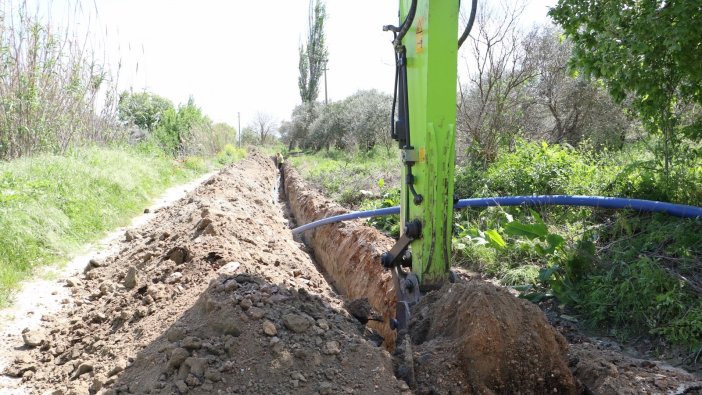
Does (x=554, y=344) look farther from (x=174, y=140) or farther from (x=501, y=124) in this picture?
(x=174, y=140)

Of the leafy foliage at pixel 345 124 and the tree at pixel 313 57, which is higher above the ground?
the tree at pixel 313 57

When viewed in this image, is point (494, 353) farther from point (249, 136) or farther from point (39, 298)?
point (249, 136)

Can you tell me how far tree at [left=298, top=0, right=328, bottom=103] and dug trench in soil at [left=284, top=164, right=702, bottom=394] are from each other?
130ft

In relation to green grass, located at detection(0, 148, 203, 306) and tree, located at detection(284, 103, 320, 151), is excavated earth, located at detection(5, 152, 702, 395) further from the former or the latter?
tree, located at detection(284, 103, 320, 151)

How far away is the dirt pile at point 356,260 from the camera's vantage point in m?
5.00

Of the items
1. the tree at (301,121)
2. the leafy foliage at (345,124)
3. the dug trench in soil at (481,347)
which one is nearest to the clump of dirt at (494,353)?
the dug trench in soil at (481,347)

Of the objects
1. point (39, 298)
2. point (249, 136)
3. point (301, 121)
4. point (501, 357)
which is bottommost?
point (39, 298)

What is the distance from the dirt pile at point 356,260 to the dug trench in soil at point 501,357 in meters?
1.29

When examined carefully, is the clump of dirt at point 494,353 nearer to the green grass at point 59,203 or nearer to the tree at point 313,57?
the green grass at point 59,203

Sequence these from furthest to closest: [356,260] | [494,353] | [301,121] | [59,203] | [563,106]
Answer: [301,121], [563,106], [59,203], [356,260], [494,353]

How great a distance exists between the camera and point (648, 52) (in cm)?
504

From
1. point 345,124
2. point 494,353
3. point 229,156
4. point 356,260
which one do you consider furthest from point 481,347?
point 345,124

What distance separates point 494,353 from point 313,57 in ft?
138

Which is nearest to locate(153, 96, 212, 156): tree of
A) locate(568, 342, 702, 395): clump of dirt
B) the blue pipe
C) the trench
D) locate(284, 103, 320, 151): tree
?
locate(284, 103, 320, 151): tree
